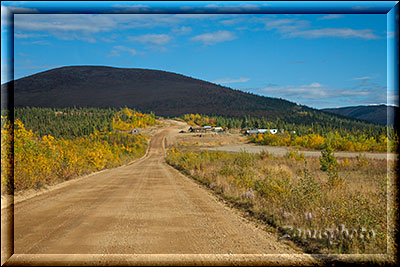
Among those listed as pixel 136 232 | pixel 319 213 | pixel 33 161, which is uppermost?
pixel 33 161

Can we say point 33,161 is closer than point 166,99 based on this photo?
Yes

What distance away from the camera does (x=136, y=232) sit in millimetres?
6406

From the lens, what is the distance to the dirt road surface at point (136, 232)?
520cm

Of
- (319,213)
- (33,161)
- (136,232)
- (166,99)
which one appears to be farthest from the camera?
(166,99)

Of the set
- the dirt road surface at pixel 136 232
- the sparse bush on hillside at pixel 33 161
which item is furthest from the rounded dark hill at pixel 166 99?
the dirt road surface at pixel 136 232

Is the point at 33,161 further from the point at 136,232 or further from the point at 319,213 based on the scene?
the point at 319,213

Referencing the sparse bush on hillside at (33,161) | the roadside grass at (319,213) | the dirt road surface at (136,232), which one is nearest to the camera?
the dirt road surface at (136,232)

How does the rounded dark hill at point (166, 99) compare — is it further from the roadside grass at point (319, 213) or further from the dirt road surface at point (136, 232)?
the dirt road surface at point (136, 232)

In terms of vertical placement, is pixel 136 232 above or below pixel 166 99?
below

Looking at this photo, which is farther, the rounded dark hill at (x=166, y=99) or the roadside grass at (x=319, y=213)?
the rounded dark hill at (x=166, y=99)

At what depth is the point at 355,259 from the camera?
5109 mm

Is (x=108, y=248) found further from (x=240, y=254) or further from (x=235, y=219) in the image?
(x=235, y=219)

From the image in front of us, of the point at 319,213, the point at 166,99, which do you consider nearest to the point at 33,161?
the point at 319,213

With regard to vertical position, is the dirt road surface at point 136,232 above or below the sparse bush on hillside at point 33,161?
below
